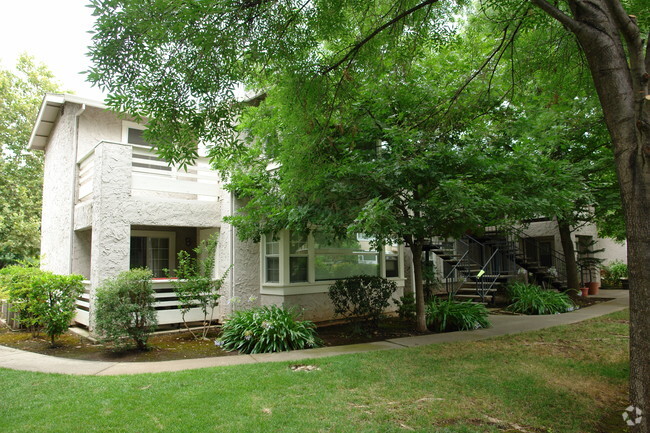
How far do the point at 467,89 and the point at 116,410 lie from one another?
711 cm

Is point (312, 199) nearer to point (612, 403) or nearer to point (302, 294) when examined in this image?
point (302, 294)

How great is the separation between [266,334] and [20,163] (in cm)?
2220

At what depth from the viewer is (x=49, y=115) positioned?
13.1 m

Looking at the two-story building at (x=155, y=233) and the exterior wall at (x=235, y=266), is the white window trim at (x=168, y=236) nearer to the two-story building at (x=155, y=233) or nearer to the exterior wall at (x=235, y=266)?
the two-story building at (x=155, y=233)

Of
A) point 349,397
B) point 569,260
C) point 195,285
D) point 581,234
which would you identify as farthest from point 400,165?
point 581,234

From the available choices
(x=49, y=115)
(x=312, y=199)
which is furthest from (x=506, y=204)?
(x=49, y=115)

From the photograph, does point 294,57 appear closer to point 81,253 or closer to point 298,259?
point 298,259

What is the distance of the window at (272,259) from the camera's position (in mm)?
10180

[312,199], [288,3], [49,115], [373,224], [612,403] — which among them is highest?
[49,115]

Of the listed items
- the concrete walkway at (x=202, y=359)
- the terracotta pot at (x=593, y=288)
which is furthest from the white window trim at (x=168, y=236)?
the terracotta pot at (x=593, y=288)

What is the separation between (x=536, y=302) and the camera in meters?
12.0

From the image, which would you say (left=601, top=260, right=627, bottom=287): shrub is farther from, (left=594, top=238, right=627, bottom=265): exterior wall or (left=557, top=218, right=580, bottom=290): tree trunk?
(left=557, top=218, right=580, bottom=290): tree trunk

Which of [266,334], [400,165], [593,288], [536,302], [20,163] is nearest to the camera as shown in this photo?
[400,165]

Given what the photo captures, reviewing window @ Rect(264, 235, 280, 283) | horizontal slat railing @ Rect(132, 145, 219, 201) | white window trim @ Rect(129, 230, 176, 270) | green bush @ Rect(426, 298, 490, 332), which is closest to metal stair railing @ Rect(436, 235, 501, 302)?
green bush @ Rect(426, 298, 490, 332)
